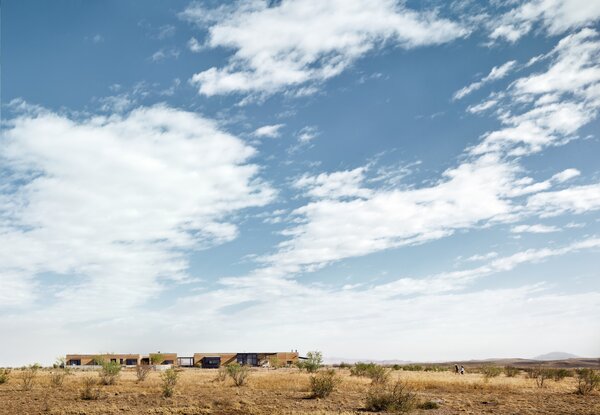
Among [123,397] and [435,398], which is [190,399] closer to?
[123,397]

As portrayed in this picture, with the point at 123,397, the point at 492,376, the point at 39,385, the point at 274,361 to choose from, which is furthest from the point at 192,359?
the point at 123,397

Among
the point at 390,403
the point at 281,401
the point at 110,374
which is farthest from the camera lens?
the point at 110,374

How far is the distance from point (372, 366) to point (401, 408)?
2294cm

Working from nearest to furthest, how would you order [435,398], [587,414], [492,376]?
[587,414], [435,398], [492,376]

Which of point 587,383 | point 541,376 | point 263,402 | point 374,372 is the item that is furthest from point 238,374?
point 541,376

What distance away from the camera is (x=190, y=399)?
84.2 feet

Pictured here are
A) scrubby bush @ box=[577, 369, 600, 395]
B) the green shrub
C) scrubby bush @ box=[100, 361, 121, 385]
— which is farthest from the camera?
scrubby bush @ box=[100, 361, 121, 385]

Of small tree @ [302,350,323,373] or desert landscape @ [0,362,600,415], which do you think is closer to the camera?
desert landscape @ [0,362,600,415]

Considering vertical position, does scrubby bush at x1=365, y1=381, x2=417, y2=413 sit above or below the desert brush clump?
above

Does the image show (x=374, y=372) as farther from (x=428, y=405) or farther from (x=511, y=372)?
(x=511, y=372)

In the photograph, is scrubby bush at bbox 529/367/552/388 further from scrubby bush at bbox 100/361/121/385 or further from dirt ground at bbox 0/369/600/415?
scrubby bush at bbox 100/361/121/385

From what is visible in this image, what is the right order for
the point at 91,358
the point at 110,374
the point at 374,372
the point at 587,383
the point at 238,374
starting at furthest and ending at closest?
the point at 91,358 → the point at 374,372 → the point at 238,374 → the point at 110,374 → the point at 587,383

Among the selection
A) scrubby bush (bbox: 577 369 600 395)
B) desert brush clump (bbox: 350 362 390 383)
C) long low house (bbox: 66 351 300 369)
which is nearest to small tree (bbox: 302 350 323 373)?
desert brush clump (bbox: 350 362 390 383)

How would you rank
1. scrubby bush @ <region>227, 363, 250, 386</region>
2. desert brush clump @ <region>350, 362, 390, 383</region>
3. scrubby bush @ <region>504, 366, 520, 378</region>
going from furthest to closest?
scrubby bush @ <region>504, 366, 520, 378</region>, desert brush clump @ <region>350, 362, 390, 383</region>, scrubby bush @ <region>227, 363, 250, 386</region>
